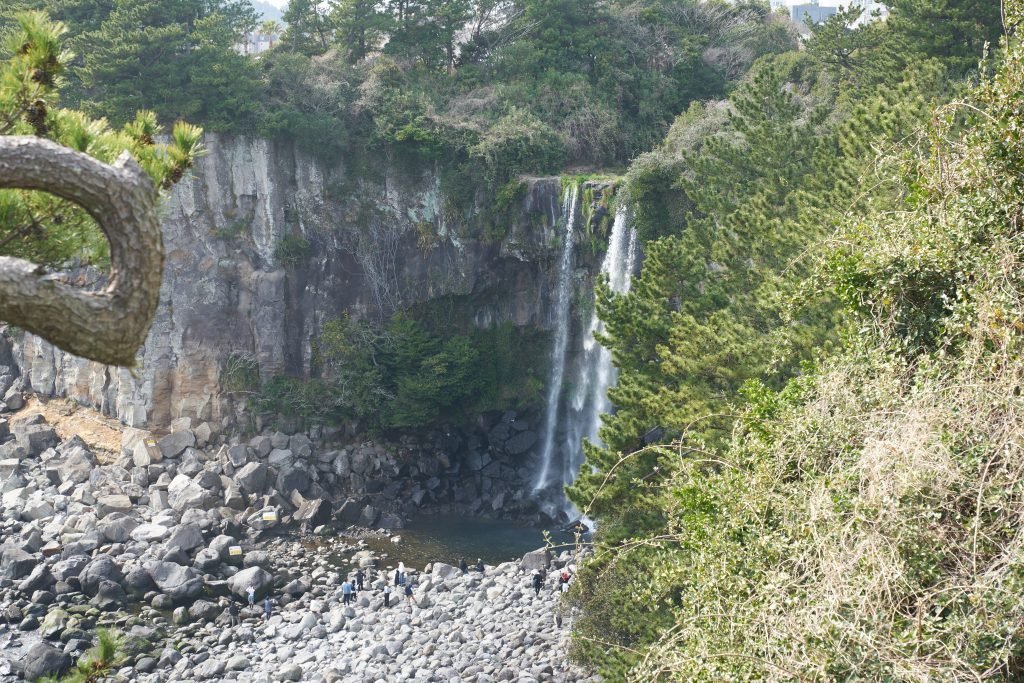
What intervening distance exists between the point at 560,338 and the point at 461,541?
6663 millimetres

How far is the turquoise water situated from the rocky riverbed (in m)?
0.68

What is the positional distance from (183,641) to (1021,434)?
1550cm

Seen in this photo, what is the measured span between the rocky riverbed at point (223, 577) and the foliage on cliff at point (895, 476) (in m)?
8.40

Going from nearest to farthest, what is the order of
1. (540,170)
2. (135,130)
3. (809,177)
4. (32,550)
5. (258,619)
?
(135,130) → (809,177) → (258,619) → (32,550) → (540,170)

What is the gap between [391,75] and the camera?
28.5m

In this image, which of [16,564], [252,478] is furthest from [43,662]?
[252,478]

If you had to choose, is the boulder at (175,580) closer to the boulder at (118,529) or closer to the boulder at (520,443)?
the boulder at (118,529)

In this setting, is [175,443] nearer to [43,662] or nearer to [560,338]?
[43,662]

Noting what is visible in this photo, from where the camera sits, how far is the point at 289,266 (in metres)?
26.9

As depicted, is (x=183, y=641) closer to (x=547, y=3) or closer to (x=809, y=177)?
(x=809, y=177)

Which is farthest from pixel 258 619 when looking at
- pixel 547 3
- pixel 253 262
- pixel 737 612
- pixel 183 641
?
pixel 547 3

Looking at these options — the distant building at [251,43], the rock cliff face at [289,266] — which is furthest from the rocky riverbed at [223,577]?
the distant building at [251,43]

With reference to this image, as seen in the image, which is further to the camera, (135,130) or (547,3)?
(547,3)

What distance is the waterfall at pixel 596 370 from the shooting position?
22.8m
